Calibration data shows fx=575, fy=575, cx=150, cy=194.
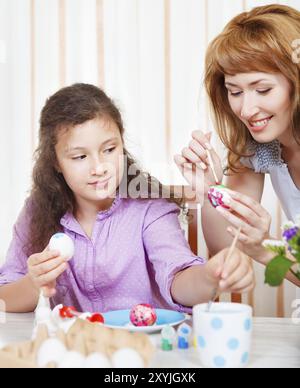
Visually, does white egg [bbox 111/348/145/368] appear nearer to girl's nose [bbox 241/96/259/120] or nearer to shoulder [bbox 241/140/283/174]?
girl's nose [bbox 241/96/259/120]

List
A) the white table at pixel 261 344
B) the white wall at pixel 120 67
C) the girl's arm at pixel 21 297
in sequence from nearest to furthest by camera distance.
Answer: the white table at pixel 261 344 → the girl's arm at pixel 21 297 → the white wall at pixel 120 67

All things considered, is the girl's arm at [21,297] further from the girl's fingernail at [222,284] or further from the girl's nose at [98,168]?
the girl's fingernail at [222,284]

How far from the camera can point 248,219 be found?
119 cm

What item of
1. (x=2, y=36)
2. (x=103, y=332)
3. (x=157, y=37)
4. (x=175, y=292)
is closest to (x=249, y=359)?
(x=103, y=332)

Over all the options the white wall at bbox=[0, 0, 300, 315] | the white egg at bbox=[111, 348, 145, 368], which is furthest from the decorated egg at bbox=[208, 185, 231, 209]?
the white wall at bbox=[0, 0, 300, 315]

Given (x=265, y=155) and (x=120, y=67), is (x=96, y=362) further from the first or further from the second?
(x=120, y=67)

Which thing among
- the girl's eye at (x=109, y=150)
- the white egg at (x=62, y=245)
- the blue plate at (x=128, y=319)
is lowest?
the blue plate at (x=128, y=319)

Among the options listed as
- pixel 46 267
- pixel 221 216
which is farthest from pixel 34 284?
pixel 221 216

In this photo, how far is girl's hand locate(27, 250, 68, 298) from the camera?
1051mm

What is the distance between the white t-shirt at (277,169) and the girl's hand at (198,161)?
211 mm

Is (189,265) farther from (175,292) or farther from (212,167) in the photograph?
(212,167)

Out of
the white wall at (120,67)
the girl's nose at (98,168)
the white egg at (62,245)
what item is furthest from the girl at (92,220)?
the white wall at (120,67)

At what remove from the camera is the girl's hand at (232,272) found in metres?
0.84
